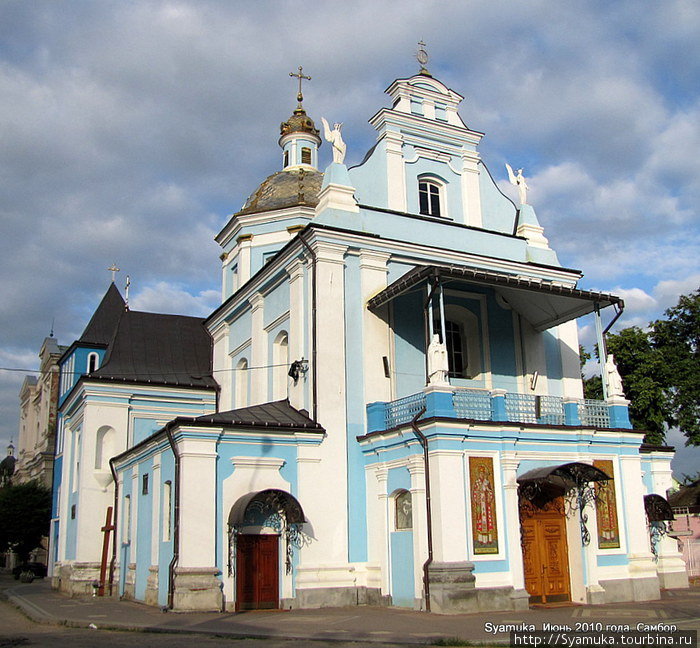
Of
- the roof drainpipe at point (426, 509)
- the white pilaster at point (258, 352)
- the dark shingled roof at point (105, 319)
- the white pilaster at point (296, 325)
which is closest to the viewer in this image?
the roof drainpipe at point (426, 509)

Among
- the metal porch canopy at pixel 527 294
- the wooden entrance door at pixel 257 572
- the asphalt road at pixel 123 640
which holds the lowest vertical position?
the asphalt road at pixel 123 640

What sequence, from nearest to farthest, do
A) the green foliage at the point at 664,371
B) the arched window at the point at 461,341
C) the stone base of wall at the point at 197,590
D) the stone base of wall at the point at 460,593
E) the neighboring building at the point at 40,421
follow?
the stone base of wall at the point at 460,593 < the stone base of wall at the point at 197,590 < the arched window at the point at 461,341 < the green foliage at the point at 664,371 < the neighboring building at the point at 40,421

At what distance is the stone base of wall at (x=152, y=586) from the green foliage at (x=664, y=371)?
20.0 meters

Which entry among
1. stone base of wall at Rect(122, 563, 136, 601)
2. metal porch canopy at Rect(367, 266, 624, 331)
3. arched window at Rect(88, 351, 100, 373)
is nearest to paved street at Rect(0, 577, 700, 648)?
stone base of wall at Rect(122, 563, 136, 601)

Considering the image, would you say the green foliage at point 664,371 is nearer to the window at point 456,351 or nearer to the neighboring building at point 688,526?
the neighboring building at point 688,526

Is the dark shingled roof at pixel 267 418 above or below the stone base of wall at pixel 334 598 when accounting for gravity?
above

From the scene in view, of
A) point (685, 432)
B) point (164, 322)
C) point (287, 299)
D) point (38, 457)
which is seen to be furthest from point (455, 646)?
point (38, 457)

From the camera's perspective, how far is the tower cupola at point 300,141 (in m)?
28.6

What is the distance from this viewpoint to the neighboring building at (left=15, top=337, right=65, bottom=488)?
44000mm

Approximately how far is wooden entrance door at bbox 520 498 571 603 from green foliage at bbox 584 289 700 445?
15153 millimetres

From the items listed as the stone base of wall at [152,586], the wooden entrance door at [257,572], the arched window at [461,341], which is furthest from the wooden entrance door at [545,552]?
the stone base of wall at [152,586]

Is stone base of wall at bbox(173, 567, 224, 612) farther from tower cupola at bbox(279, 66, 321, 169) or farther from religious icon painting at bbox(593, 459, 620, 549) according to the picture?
tower cupola at bbox(279, 66, 321, 169)

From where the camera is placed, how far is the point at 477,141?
73.1 ft

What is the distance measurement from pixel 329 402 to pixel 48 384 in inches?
1402
